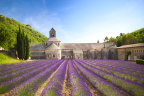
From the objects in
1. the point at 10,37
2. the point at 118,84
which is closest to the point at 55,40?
the point at 10,37

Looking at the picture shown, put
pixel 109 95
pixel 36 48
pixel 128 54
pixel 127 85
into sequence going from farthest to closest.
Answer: pixel 36 48 < pixel 128 54 < pixel 127 85 < pixel 109 95

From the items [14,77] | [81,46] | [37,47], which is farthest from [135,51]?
[37,47]

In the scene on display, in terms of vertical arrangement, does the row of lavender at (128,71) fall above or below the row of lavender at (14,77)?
below

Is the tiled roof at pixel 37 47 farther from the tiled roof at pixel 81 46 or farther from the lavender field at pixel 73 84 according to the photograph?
the lavender field at pixel 73 84

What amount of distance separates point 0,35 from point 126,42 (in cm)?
5741

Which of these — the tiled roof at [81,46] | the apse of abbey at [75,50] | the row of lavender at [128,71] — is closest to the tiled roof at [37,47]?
the apse of abbey at [75,50]

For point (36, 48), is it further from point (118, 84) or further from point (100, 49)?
point (118, 84)

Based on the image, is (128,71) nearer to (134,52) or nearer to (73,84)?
(73,84)

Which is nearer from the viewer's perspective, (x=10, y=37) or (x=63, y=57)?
(x=10, y=37)

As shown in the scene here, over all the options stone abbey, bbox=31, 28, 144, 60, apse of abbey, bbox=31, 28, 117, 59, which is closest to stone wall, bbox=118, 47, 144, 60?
stone abbey, bbox=31, 28, 144, 60

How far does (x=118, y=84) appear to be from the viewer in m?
5.25

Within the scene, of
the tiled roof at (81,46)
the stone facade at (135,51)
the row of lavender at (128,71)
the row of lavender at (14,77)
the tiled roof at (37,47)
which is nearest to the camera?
the row of lavender at (14,77)

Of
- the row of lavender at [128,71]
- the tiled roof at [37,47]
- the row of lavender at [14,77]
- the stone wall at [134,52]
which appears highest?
the tiled roof at [37,47]

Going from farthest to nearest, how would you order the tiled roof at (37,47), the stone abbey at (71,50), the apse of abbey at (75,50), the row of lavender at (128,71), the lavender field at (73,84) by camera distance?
the tiled roof at (37,47) < the apse of abbey at (75,50) < the stone abbey at (71,50) < the row of lavender at (128,71) < the lavender field at (73,84)
